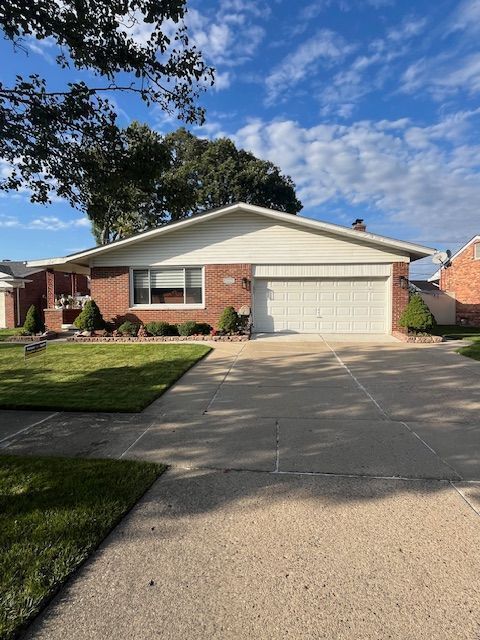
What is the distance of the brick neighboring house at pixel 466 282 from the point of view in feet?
68.3

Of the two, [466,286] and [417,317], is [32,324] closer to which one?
[417,317]

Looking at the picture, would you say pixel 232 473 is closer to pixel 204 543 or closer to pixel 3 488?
pixel 204 543

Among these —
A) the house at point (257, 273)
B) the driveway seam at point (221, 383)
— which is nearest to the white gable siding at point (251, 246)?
the house at point (257, 273)

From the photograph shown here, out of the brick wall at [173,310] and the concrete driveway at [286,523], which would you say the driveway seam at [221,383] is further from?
the brick wall at [173,310]

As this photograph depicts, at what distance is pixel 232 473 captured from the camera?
359 cm

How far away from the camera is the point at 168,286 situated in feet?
48.3

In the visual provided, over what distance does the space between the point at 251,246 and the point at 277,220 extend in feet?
4.25

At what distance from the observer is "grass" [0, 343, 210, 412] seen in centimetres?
580

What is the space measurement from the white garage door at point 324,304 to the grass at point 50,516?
11.1 metres

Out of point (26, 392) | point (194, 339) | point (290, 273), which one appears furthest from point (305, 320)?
point (26, 392)

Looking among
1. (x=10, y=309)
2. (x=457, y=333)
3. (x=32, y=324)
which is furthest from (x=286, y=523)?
(x=10, y=309)

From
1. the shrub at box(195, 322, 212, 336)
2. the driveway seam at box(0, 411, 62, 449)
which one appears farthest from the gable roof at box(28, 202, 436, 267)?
the driveway seam at box(0, 411, 62, 449)

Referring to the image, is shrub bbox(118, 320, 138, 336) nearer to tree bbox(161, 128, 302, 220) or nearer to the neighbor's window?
the neighbor's window

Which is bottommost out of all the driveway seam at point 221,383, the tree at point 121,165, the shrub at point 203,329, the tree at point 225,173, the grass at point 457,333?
the driveway seam at point 221,383
